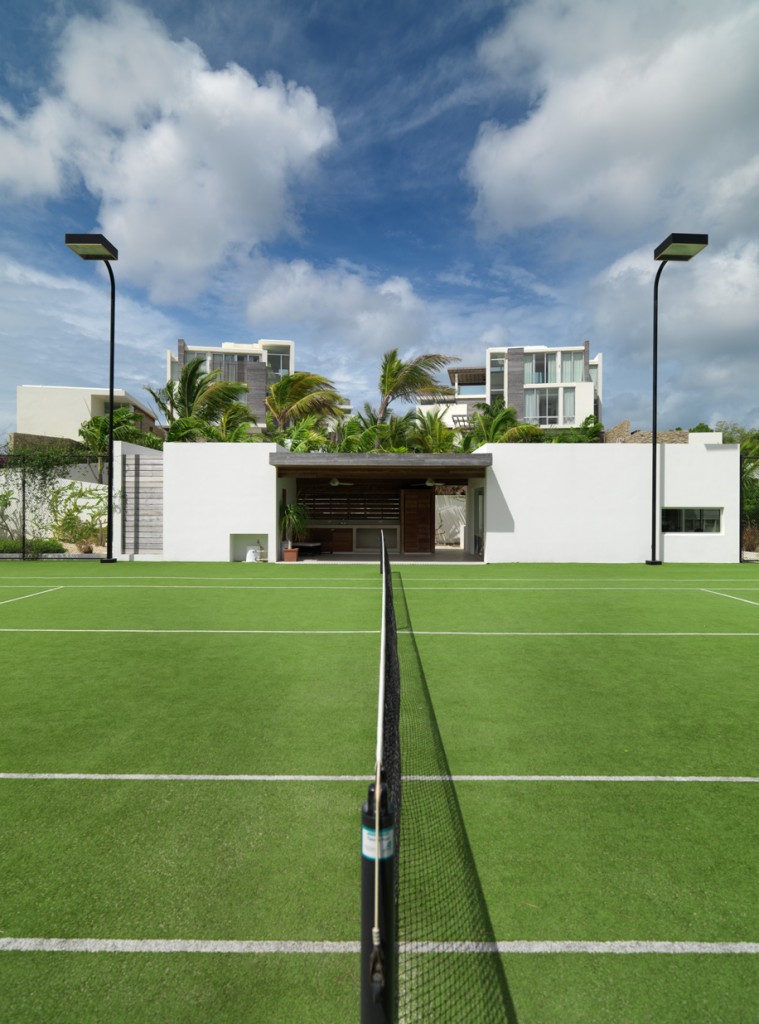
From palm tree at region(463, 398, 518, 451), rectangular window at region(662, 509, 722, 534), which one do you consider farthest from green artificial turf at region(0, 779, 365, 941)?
palm tree at region(463, 398, 518, 451)

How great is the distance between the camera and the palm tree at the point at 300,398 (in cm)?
3350

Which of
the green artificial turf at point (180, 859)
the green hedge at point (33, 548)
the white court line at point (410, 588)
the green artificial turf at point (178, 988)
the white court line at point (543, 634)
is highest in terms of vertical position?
the green hedge at point (33, 548)

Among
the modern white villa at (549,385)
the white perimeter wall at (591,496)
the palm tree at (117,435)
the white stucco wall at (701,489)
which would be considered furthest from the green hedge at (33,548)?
the modern white villa at (549,385)

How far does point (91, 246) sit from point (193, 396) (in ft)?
46.4

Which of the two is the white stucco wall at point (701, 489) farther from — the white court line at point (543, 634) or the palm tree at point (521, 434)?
the palm tree at point (521, 434)

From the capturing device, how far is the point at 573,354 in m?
64.6

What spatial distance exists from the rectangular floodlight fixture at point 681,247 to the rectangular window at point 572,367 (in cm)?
4589

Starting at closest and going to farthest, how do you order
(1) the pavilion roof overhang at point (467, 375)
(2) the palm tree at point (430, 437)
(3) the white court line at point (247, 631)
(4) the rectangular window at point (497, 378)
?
(3) the white court line at point (247, 631)
(2) the palm tree at point (430, 437)
(4) the rectangular window at point (497, 378)
(1) the pavilion roof overhang at point (467, 375)

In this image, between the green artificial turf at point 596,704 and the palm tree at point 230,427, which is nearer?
the green artificial turf at point 596,704

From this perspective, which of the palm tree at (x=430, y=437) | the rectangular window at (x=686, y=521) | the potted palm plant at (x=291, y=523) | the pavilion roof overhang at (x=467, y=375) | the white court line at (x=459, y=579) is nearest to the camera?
the white court line at (x=459, y=579)

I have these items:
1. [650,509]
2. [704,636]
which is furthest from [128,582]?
[650,509]

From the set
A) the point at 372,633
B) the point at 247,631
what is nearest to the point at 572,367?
the point at 372,633

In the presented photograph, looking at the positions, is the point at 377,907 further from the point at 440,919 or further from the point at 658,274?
the point at 658,274

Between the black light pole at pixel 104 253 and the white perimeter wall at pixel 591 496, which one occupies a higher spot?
the black light pole at pixel 104 253
